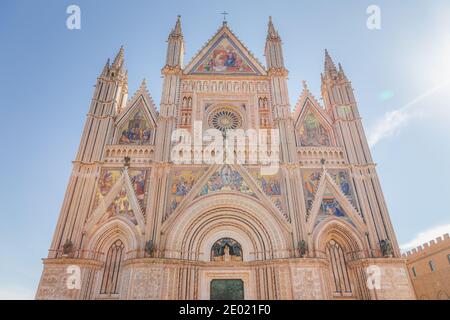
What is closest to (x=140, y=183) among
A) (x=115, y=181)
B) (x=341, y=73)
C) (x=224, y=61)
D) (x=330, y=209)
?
(x=115, y=181)

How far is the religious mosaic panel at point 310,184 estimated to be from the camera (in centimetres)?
1694

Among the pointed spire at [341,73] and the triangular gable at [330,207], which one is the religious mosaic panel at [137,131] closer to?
the triangular gable at [330,207]

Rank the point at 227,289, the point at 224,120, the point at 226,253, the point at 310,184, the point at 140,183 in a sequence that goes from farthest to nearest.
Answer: the point at 224,120
the point at 310,184
the point at 140,183
the point at 226,253
the point at 227,289

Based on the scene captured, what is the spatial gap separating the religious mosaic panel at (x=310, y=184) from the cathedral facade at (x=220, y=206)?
6cm

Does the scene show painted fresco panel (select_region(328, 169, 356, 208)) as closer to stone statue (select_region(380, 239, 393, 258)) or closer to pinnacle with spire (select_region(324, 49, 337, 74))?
stone statue (select_region(380, 239, 393, 258))

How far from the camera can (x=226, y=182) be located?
17.3 metres

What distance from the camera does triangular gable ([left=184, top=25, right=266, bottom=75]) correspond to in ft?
72.1

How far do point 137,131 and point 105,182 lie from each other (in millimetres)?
4074

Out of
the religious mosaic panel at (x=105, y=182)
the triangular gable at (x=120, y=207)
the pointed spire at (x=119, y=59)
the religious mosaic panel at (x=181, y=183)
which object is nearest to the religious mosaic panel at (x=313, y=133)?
the religious mosaic panel at (x=181, y=183)

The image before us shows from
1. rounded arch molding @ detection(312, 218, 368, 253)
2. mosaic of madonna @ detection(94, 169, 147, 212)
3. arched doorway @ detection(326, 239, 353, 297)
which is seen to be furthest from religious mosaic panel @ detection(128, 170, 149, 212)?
arched doorway @ detection(326, 239, 353, 297)

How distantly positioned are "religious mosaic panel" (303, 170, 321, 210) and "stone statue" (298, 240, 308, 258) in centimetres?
225

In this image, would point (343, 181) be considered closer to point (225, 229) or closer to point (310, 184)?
point (310, 184)
